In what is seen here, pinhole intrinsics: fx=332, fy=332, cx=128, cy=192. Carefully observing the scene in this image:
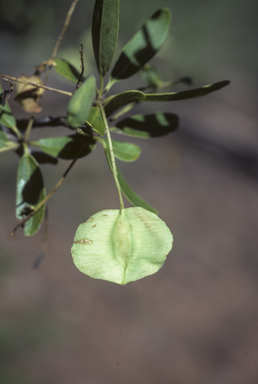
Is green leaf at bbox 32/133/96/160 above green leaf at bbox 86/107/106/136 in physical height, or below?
below

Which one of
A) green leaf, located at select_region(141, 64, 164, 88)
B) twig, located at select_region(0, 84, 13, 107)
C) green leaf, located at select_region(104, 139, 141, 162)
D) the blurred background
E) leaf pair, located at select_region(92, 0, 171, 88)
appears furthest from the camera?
the blurred background

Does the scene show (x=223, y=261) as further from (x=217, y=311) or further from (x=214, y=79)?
(x=214, y=79)

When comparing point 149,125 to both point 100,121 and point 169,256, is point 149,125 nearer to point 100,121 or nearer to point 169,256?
point 100,121

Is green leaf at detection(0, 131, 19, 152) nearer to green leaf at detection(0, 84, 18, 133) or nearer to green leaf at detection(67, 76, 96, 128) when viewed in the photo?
green leaf at detection(0, 84, 18, 133)

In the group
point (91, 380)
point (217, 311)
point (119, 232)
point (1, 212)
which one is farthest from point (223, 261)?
point (119, 232)

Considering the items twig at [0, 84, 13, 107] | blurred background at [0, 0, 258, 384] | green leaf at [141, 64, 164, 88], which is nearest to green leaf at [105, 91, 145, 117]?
twig at [0, 84, 13, 107]

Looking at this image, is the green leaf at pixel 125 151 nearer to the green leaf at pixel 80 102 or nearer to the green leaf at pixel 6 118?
the green leaf at pixel 6 118
